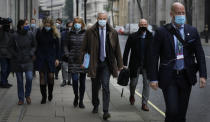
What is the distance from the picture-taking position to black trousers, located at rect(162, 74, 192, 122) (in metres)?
5.63

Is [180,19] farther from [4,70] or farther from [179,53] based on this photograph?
[4,70]

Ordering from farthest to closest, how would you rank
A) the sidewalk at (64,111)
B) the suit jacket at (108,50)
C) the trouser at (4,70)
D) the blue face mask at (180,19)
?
the trouser at (4,70)
the suit jacket at (108,50)
the sidewalk at (64,111)
the blue face mask at (180,19)

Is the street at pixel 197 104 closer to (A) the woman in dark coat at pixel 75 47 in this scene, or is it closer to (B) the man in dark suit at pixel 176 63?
(A) the woman in dark coat at pixel 75 47

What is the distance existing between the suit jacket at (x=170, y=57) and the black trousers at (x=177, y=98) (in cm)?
6

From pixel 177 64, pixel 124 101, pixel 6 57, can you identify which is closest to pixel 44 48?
pixel 124 101

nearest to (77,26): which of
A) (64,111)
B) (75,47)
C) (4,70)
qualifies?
(75,47)

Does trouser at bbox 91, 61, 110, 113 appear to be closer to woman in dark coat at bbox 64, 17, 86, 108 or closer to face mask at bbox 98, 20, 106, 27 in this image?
face mask at bbox 98, 20, 106, 27

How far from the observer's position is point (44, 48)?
9.38 meters

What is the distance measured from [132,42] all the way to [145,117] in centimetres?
167

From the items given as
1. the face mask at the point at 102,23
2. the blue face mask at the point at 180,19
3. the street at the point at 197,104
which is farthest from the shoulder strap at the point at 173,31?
the street at the point at 197,104

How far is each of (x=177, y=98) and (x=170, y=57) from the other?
0.50m

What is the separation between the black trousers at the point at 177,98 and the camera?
18.5 ft

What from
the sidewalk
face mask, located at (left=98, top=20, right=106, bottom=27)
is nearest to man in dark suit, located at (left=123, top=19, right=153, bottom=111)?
the sidewalk

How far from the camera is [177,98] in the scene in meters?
5.69
